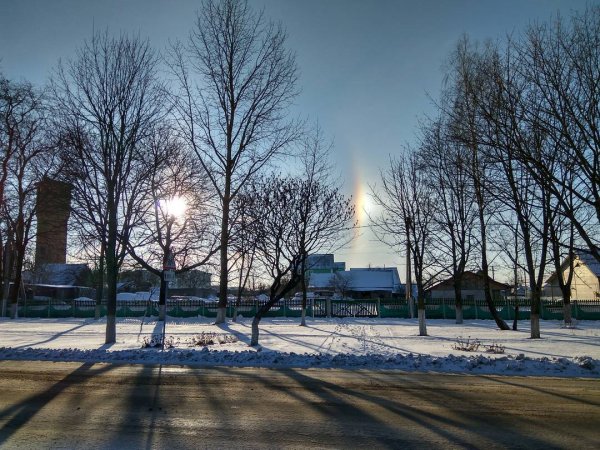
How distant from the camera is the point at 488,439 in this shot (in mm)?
5734

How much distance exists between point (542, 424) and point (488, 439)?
121 centimetres

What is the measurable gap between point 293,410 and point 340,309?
90.2 feet

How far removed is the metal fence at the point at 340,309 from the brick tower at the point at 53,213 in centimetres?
444

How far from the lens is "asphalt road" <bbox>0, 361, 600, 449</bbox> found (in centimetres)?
571

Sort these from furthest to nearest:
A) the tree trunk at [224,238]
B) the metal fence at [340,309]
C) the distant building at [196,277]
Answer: the distant building at [196,277] < the metal fence at [340,309] < the tree trunk at [224,238]

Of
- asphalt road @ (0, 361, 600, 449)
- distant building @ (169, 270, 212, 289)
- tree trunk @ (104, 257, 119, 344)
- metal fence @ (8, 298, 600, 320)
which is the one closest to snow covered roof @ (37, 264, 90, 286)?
distant building @ (169, 270, 212, 289)

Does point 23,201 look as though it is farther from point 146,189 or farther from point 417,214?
point 417,214

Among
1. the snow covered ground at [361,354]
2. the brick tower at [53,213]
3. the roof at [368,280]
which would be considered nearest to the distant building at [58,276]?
the brick tower at [53,213]

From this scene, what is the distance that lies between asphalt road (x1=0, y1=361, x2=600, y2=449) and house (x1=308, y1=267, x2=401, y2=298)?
61053 millimetres

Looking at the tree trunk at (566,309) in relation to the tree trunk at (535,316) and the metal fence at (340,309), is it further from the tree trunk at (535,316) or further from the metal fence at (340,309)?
the tree trunk at (535,316)

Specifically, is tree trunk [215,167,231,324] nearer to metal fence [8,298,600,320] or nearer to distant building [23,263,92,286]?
metal fence [8,298,600,320]

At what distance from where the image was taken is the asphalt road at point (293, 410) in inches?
225

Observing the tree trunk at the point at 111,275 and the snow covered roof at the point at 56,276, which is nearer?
the tree trunk at the point at 111,275

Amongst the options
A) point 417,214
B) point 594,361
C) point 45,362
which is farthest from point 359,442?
point 417,214
